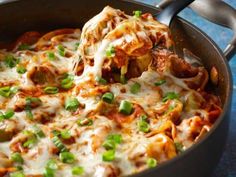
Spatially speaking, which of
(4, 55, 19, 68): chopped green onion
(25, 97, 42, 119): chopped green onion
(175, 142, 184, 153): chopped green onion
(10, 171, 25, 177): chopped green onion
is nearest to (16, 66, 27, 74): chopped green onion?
(4, 55, 19, 68): chopped green onion

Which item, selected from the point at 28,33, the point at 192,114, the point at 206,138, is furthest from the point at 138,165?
the point at 28,33

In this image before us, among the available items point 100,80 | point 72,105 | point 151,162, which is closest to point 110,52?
point 100,80

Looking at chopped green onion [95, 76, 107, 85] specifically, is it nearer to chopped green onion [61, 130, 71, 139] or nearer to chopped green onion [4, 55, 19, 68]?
chopped green onion [61, 130, 71, 139]

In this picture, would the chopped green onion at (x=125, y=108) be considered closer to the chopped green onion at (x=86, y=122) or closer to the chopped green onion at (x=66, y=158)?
the chopped green onion at (x=86, y=122)

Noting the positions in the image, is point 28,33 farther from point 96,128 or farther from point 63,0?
point 96,128

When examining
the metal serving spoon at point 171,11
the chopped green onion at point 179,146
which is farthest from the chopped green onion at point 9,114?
the metal serving spoon at point 171,11
